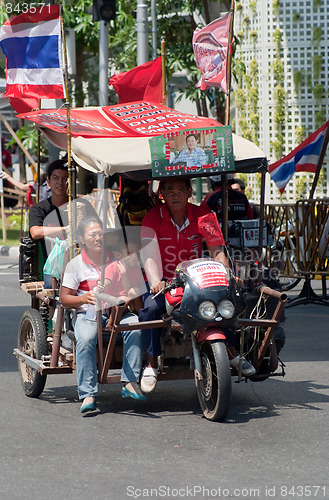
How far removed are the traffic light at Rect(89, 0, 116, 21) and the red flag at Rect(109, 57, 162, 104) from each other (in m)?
5.78

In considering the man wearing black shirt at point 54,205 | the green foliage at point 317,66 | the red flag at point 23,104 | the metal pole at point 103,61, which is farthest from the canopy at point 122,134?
the green foliage at point 317,66

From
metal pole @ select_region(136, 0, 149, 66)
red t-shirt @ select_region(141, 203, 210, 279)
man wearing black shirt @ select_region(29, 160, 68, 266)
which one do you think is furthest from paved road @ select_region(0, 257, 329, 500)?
metal pole @ select_region(136, 0, 149, 66)

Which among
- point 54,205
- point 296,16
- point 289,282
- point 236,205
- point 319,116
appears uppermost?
point 296,16

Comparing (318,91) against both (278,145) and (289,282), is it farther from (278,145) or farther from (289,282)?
(289,282)

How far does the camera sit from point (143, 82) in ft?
30.8

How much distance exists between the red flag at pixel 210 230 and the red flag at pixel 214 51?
231 centimetres

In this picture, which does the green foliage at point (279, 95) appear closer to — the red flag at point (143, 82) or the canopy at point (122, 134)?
the red flag at point (143, 82)

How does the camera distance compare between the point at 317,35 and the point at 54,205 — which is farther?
the point at 317,35

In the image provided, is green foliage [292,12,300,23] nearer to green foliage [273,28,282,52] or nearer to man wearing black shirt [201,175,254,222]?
green foliage [273,28,282,52]

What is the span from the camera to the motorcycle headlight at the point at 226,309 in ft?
20.5

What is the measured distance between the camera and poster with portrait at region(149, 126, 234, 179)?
662 centimetres

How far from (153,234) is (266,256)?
24.2 ft

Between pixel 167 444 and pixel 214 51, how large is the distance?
453 centimetres

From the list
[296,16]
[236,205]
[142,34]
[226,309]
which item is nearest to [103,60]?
[142,34]
